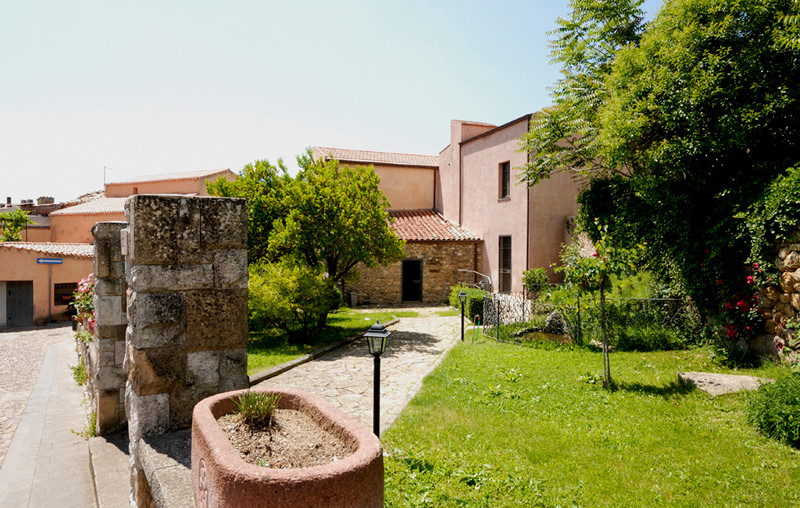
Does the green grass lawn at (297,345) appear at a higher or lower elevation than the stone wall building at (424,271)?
lower

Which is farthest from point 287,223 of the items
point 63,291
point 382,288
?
point 63,291

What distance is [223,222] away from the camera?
11.5ft

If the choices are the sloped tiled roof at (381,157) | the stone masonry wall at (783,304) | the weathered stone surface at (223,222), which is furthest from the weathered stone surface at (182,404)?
the sloped tiled roof at (381,157)

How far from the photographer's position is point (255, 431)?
2729mm

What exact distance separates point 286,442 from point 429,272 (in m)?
16.2

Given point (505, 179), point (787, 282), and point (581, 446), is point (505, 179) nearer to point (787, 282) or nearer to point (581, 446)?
point (787, 282)

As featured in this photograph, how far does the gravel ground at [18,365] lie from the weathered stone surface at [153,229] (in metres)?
4.71

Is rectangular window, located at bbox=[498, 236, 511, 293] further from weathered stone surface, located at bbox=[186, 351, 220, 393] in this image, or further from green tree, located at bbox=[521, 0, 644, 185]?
weathered stone surface, located at bbox=[186, 351, 220, 393]

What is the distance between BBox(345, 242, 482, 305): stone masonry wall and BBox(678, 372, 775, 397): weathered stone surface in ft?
41.1

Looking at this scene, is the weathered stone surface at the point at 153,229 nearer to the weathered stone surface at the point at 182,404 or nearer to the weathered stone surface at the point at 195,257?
the weathered stone surface at the point at 195,257

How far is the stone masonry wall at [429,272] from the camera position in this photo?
18.6 meters

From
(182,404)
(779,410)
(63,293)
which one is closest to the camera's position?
(182,404)

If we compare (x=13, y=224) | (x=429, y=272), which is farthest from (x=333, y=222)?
(x=13, y=224)

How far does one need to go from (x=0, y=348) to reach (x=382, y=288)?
1224 centimetres
